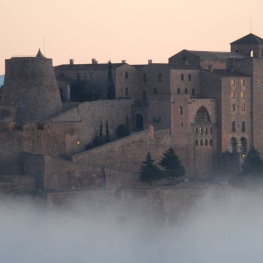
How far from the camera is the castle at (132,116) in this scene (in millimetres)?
78750

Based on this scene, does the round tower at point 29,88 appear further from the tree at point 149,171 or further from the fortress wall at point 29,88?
the tree at point 149,171

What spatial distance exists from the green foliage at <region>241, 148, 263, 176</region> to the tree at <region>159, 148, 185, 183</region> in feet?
10.7

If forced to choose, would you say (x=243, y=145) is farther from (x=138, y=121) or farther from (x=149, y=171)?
(x=149, y=171)

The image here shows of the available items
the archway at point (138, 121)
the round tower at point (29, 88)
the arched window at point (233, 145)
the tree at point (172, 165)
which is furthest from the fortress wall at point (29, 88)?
the arched window at point (233, 145)

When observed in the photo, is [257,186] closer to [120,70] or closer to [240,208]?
[240,208]

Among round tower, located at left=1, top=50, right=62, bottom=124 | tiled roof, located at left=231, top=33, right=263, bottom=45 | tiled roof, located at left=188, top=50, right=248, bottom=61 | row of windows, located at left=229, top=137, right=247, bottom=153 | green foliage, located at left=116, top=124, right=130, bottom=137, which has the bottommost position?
row of windows, located at left=229, top=137, right=247, bottom=153

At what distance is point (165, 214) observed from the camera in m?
78.2

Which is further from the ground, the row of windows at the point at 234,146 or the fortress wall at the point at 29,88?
the fortress wall at the point at 29,88

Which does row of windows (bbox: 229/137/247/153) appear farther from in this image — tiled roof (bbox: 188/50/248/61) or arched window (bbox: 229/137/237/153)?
tiled roof (bbox: 188/50/248/61)

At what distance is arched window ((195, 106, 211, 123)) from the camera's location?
3327 inches

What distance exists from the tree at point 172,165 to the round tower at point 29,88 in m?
5.16

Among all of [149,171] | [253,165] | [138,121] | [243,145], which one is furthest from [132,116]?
[253,165]

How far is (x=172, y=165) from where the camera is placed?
81.8 meters

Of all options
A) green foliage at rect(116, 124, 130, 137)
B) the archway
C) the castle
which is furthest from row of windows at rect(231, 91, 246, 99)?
green foliage at rect(116, 124, 130, 137)
